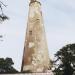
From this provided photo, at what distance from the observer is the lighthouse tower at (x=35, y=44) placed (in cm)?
2272

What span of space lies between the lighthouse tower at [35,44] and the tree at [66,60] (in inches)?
306

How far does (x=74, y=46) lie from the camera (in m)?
35.7

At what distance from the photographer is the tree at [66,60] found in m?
31.5

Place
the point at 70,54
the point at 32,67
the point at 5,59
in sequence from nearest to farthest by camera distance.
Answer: the point at 32,67 < the point at 70,54 < the point at 5,59

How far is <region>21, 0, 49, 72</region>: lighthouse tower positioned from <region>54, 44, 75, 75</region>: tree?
7770 millimetres

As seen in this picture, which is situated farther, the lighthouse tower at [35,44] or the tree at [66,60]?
the tree at [66,60]

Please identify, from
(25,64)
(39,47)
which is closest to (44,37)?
(39,47)

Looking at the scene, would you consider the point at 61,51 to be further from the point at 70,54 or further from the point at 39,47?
the point at 39,47

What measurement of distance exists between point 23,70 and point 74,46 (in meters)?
13.9

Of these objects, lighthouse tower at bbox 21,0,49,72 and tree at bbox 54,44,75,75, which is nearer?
lighthouse tower at bbox 21,0,49,72

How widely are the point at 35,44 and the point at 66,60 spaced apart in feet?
34.8

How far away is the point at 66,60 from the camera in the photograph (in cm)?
3312

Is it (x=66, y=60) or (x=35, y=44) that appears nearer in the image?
(x=35, y=44)

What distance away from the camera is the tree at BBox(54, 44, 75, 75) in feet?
103
